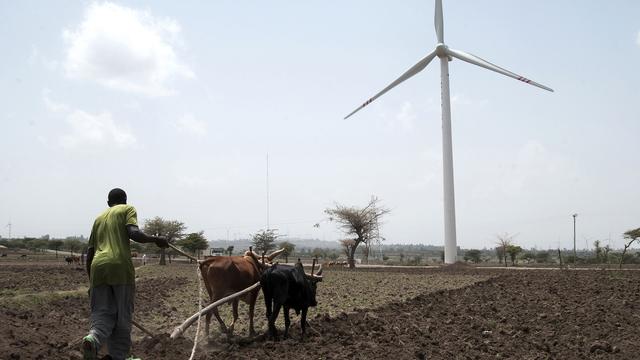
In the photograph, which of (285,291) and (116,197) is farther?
(285,291)

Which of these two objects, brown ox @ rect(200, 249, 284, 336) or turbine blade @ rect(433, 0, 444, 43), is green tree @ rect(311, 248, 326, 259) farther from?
turbine blade @ rect(433, 0, 444, 43)

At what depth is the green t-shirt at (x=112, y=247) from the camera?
20.4ft

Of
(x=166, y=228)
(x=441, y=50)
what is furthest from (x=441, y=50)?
(x=166, y=228)

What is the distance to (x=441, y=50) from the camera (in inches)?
1617

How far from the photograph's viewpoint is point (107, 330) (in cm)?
623

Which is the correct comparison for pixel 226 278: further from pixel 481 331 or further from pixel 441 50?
pixel 441 50

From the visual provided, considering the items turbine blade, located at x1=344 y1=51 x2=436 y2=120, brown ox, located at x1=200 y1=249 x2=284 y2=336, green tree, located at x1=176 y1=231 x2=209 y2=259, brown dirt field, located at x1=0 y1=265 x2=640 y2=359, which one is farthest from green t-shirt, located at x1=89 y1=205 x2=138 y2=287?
green tree, located at x1=176 y1=231 x2=209 y2=259

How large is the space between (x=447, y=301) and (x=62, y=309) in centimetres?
926

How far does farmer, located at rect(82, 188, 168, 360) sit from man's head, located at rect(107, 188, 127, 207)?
11.2 inches

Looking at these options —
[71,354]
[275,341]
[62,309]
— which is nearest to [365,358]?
[275,341]

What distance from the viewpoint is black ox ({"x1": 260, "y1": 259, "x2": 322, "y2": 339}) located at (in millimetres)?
9156

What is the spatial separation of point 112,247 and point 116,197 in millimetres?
780

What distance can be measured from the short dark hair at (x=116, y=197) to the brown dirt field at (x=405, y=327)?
8.38 feet

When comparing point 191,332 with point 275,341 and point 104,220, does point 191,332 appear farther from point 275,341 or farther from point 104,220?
point 104,220
